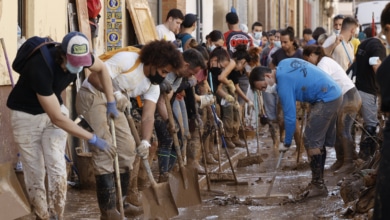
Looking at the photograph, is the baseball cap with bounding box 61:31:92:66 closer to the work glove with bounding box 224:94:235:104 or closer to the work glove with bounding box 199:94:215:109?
the work glove with bounding box 199:94:215:109

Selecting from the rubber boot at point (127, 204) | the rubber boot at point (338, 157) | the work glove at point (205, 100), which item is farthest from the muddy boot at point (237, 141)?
the rubber boot at point (127, 204)

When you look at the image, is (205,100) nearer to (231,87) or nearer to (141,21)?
(231,87)

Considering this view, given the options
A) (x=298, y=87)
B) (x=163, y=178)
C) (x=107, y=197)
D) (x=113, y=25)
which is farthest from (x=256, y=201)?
(x=113, y=25)

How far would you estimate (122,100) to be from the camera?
8.80 metres

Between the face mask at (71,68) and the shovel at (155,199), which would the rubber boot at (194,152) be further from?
the face mask at (71,68)

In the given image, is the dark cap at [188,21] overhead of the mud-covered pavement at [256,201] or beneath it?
overhead

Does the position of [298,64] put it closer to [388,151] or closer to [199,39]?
[388,151]

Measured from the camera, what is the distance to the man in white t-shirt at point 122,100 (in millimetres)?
8781

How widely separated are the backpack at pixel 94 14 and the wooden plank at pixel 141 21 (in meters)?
1.77

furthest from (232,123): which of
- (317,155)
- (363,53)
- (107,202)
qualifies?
(107,202)

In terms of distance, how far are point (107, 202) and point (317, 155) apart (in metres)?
3.01

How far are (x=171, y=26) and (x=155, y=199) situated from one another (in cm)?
586

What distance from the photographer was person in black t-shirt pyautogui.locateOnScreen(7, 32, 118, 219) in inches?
308

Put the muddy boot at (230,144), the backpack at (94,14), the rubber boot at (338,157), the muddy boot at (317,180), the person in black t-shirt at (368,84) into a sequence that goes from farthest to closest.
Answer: the muddy boot at (230,144), the rubber boot at (338,157), the backpack at (94,14), the person in black t-shirt at (368,84), the muddy boot at (317,180)
